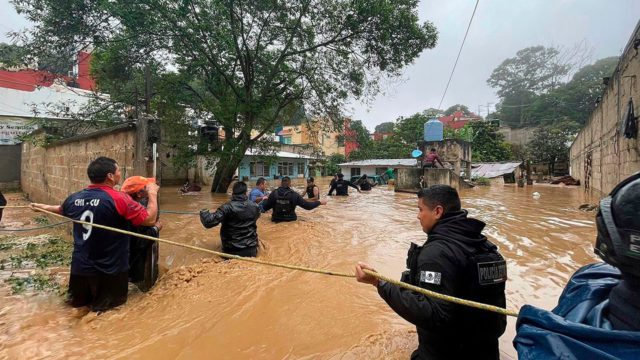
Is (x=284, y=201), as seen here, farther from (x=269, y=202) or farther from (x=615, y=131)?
(x=615, y=131)

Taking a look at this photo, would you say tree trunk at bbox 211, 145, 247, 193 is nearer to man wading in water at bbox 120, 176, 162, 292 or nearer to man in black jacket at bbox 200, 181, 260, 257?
man in black jacket at bbox 200, 181, 260, 257

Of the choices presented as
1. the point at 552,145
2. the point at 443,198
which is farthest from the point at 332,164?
the point at 443,198

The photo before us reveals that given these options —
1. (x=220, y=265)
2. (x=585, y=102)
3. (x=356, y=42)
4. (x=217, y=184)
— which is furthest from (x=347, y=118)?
(x=585, y=102)

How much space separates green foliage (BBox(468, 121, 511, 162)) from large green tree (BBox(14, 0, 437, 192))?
2436 centimetres

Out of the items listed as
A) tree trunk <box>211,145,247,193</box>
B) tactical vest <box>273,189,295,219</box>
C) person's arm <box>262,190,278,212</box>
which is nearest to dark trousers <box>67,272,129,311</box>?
person's arm <box>262,190,278,212</box>

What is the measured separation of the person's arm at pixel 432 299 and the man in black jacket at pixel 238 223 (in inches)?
147

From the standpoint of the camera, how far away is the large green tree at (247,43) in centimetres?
1130

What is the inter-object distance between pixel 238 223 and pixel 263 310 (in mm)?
1898

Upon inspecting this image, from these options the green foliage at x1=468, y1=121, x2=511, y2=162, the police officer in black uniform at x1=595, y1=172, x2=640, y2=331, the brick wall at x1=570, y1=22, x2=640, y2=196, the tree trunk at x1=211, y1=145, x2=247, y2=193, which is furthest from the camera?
the green foliage at x1=468, y1=121, x2=511, y2=162

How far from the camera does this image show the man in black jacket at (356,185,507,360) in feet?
A: 5.73

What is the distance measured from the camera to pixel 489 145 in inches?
1371

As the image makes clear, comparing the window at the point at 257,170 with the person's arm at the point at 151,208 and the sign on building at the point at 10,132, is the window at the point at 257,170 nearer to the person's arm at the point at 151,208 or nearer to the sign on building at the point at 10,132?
the sign on building at the point at 10,132

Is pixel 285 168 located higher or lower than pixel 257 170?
higher

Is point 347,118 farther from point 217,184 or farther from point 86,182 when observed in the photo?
point 86,182
